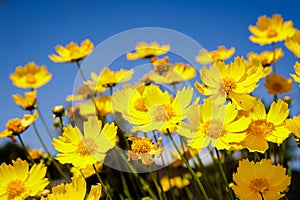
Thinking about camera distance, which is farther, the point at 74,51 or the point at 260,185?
the point at 74,51

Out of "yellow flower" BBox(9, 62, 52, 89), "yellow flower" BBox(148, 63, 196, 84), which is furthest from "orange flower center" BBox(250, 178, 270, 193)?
"yellow flower" BBox(9, 62, 52, 89)

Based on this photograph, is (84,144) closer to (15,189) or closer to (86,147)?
(86,147)

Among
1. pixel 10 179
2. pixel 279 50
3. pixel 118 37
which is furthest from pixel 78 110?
pixel 279 50

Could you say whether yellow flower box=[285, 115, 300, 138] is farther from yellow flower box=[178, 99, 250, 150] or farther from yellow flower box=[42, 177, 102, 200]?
yellow flower box=[42, 177, 102, 200]

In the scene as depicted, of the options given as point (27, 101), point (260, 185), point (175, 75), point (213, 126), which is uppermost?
point (27, 101)

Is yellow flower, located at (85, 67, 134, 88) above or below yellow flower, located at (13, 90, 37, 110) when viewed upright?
below

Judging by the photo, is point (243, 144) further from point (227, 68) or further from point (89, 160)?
point (89, 160)

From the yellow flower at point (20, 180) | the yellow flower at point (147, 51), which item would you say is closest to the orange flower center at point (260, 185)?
the yellow flower at point (20, 180)

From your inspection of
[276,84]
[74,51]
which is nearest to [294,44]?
[276,84]
